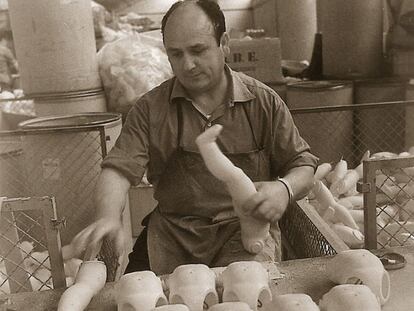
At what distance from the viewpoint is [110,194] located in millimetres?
1434

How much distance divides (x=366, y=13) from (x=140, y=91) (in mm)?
1553

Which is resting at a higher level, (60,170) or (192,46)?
(192,46)

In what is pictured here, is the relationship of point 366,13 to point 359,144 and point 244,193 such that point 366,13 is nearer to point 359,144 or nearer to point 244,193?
point 359,144

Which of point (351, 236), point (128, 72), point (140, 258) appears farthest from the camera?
point (128, 72)

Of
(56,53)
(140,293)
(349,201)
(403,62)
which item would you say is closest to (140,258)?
(140,293)

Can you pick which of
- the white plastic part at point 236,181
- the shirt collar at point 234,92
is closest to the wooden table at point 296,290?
the white plastic part at point 236,181

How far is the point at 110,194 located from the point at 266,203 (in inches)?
16.5

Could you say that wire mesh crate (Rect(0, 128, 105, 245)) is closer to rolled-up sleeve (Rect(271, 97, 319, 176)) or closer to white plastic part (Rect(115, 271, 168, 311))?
rolled-up sleeve (Rect(271, 97, 319, 176))

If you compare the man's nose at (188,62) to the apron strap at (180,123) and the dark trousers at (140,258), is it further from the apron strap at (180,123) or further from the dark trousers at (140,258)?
Answer: the dark trousers at (140,258)

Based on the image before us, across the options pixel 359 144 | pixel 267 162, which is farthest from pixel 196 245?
pixel 359 144

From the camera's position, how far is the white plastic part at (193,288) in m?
1.14

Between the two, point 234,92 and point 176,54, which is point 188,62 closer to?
point 176,54

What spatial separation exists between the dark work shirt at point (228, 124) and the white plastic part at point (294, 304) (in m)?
0.55

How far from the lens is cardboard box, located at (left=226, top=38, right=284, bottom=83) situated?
3365mm
